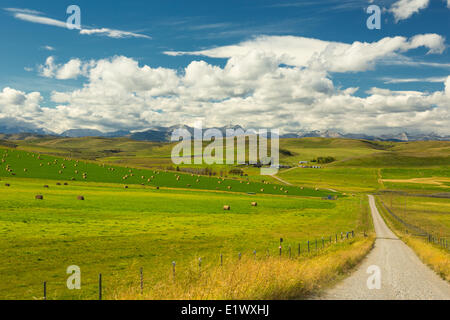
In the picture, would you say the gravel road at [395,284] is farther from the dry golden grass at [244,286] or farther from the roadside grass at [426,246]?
the dry golden grass at [244,286]

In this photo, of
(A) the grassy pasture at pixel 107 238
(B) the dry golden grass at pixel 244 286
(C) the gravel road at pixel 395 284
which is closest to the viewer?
(B) the dry golden grass at pixel 244 286

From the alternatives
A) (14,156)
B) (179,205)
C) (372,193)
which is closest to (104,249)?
(179,205)

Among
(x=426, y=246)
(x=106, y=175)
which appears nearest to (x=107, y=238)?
(x=426, y=246)

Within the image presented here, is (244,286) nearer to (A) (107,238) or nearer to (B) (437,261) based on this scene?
(B) (437,261)

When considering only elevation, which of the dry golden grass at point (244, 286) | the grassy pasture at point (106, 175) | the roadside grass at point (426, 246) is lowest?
the roadside grass at point (426, 246)

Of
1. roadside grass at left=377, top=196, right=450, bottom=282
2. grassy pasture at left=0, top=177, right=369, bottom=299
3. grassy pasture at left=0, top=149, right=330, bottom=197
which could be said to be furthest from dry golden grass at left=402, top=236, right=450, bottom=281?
grassy pasture at left=0, top=149, right=330, bottom=197

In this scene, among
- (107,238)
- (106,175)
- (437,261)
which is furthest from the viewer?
(106,175)

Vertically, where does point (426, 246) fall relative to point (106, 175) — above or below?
below

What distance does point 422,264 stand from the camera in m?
31.0

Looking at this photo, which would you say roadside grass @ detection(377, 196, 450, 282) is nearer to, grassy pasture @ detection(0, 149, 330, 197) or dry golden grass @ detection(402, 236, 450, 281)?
dry golden grass @ detection(402, 236, 450, 281)

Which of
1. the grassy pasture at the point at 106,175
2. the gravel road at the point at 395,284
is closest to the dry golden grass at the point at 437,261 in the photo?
the gravel road at the point at 395,284

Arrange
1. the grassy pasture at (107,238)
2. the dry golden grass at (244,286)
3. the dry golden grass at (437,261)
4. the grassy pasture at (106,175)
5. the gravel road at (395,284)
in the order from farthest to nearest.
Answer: the grassy pasture at (106,175)
the dry golden grass at (437,261)
the grassy pasture at (107,238)
the gravel road at (395,284)
the dry golden grass at (244,286)
